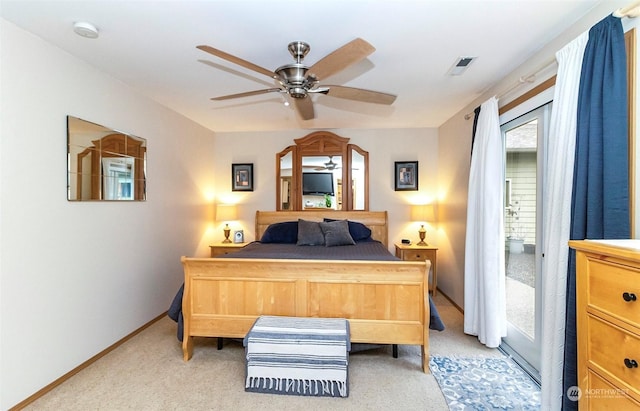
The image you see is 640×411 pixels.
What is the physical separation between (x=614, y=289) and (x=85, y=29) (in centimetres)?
305

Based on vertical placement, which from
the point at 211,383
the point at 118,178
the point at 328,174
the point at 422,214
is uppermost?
the point at 328,174

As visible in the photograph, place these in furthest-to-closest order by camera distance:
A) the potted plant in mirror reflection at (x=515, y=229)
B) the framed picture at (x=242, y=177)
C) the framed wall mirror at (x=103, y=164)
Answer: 1. the framed picture at (x=242, y=177)
2. the potted plant in mirror reflection at (x=515, y=229)
3. the framed wall mirror at (x=103, y=164)

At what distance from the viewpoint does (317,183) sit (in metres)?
4.49

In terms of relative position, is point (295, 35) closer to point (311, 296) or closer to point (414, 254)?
point (311, 296)

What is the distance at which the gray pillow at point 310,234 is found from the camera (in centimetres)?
370

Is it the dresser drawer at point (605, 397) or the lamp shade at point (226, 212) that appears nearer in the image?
the dresser drawer at point (605, 397)

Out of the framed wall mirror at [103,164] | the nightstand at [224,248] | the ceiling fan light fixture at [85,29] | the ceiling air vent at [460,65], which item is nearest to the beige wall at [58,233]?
the framed wall mirror at [103,164]

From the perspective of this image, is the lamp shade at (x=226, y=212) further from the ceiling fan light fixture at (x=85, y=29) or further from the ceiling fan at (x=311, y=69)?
the ceiling fan light fixture at (x=85, y=29)

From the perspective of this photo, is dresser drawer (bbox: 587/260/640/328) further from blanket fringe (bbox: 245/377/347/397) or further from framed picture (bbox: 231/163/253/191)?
framed picture (bbox: 231/163/253/191)

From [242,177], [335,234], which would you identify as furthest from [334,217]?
[242,177]

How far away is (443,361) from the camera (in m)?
2.39

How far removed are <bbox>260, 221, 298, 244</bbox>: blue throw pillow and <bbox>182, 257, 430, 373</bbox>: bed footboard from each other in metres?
1.57

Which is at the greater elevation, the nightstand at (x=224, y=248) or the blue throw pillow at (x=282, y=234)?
the blue throw pillow at (x=282, y=234)

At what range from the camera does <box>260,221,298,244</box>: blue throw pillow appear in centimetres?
394
